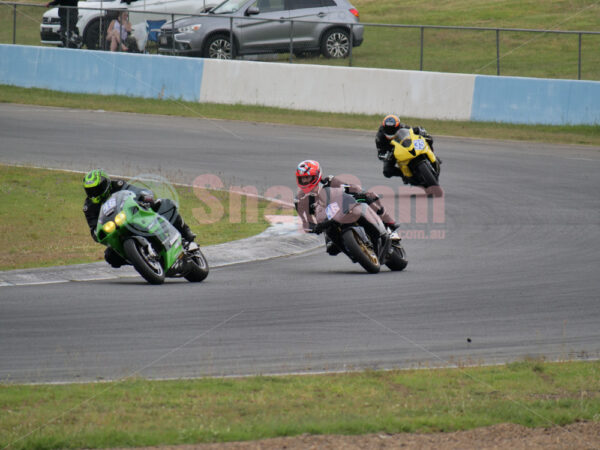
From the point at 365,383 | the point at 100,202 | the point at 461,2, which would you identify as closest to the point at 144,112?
the point at 100,202

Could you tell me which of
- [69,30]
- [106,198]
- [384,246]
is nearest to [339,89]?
[69,30]

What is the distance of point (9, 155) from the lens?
755 inches

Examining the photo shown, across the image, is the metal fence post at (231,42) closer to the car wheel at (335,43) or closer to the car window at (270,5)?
the car window at (270,5)

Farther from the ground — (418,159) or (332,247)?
(418,159)

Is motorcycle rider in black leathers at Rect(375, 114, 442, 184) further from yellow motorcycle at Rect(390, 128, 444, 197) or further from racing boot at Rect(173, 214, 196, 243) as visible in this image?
racing boot at Rect(173, 214, 196, 243)

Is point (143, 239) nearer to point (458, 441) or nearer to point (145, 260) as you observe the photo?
point (145, 260)

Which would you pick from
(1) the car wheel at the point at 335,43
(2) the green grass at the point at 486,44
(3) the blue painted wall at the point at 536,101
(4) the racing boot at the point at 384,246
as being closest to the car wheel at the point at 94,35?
(2) the green grass at the point at 486,44

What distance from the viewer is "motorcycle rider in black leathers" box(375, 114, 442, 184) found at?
53.8 feet

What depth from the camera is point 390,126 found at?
16.5 metres

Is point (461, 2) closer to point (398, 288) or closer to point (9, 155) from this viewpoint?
point (9, 155)

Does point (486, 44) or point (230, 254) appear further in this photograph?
point (486, 44)

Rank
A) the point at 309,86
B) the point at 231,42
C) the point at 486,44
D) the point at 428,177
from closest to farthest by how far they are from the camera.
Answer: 1. the point at 428,177
2. the point at 309,86
3. the point at 231,42
4. the point at 486,44

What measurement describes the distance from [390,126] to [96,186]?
7.30 meters

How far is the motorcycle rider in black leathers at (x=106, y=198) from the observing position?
33.6ft
